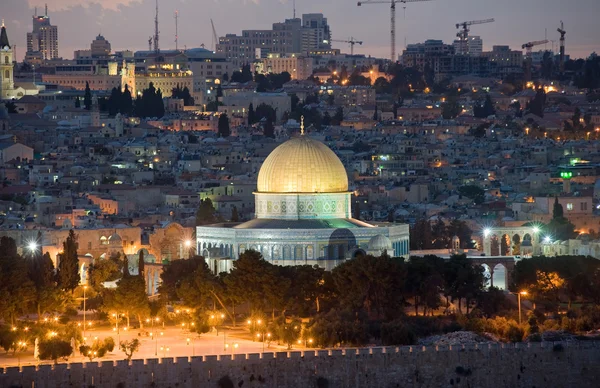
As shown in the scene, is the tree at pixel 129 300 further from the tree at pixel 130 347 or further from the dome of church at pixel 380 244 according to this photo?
the dome of church at pixel 380 244

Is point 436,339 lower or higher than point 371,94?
lower

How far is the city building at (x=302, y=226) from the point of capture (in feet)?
206

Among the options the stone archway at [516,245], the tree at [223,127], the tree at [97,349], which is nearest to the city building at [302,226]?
the stone archway at [516,245]

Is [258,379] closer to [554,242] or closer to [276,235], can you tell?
[276,235]

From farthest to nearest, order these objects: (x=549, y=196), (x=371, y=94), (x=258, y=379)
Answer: (x=371, y=94) → (x=549, y=196) → (x=258, y=379)

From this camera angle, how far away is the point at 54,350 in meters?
50.8

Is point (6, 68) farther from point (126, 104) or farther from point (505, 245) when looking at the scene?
point (505, 245)

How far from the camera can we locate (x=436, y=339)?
5334 cm

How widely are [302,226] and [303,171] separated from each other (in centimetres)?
192

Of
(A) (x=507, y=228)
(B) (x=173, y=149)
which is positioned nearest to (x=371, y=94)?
(B) (x=173, y=149)

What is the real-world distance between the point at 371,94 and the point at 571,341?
369 feet

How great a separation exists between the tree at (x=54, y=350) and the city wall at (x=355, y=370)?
1.82 metres

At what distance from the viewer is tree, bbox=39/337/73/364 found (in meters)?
50.8

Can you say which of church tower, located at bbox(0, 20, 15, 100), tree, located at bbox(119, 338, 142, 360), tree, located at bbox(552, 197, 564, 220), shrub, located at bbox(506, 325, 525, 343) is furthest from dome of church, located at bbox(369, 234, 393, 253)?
church tower, located at bbox(0, 20, 15, 100)
